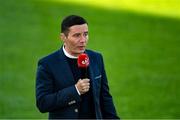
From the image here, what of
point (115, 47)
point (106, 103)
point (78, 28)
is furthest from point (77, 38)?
point (115, 47)

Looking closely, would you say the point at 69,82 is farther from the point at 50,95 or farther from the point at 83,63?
the point at 83,63

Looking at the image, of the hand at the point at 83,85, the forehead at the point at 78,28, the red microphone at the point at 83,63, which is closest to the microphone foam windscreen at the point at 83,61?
the red microphone at the point at 83,63

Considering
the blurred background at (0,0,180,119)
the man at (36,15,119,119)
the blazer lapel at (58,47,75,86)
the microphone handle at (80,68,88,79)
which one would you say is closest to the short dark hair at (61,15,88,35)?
the man at (36,15,119,119)

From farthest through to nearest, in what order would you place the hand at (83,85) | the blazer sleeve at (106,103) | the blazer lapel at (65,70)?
the blazer sleeve at (106,103) → the blazer lapel at (65,70) → the hand at (83,85)

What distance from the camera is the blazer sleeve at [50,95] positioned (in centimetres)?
548

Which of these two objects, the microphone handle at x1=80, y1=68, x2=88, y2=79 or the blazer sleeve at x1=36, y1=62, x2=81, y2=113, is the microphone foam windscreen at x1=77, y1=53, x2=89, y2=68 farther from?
the blazer sleeve at x1=36, y1=62, x2=81, y2=113

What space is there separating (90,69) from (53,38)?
903cm

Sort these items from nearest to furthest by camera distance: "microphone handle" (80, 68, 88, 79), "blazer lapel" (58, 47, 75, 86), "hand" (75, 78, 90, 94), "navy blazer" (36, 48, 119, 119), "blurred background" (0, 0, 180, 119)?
"hand" (75, 78, 90, 94) → "microphone handle" (80, 68, 88, 79) → "navy blazer" (36, 48, 119, 119) → "blazer lapel" (58, 47, 75, 86) → "blurred background" (0, 0, 180, 119)

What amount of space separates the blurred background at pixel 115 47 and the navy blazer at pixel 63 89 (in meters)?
4.82

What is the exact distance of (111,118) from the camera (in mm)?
5770

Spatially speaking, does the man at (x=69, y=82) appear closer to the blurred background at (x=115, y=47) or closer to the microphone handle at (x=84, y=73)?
the microphone handle at (x=84, y=73)

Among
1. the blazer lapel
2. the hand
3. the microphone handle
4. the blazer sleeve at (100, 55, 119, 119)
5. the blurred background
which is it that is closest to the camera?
the hand

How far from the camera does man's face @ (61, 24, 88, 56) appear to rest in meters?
5.54

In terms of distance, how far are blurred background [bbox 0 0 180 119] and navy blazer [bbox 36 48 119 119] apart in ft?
15.8
